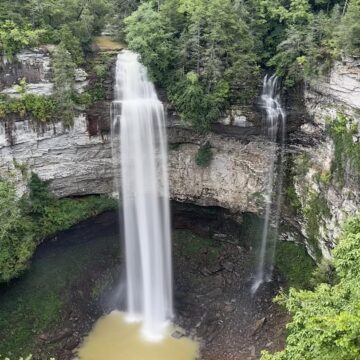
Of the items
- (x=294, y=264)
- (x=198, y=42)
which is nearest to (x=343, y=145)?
(x=294, y=264)

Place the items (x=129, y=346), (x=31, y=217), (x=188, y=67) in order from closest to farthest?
1. (x=129, y=346)
2. (x=188, y=67)
3. (x=31, y=217)

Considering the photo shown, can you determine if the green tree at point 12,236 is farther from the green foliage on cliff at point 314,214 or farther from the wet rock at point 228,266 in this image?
the green foliage on cliff at point 314,214

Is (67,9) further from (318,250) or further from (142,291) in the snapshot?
(318,250)

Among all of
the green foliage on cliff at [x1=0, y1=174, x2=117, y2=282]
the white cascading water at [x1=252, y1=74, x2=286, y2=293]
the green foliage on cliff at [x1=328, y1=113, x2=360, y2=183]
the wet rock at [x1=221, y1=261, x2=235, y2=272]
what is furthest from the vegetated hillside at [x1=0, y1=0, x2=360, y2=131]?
the wet rock at [x1=221, y1=261, x2=235, y2=272]

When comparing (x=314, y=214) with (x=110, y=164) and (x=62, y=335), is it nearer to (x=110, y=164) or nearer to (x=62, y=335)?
(x=110, y=164)

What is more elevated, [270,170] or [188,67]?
[188,67]

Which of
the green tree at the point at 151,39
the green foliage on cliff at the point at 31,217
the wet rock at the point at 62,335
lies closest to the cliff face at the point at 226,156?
the green foliage on cliff at the point at 31,217

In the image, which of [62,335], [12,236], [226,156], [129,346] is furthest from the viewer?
[226,156]
